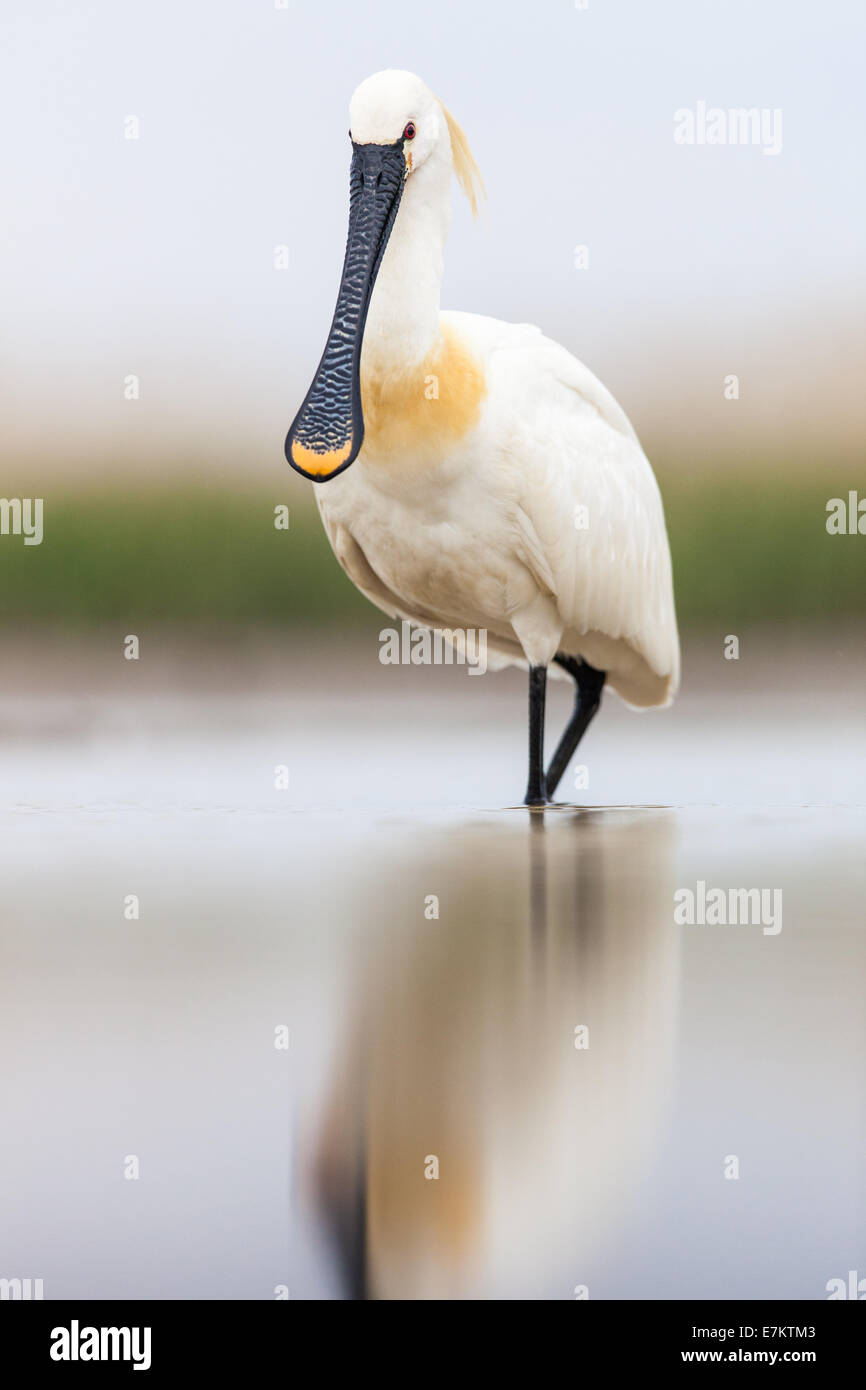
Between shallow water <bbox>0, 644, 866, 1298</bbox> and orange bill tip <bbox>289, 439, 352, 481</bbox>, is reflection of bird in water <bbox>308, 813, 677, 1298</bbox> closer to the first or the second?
shallow water <bbox>0, 644, 866, 1298</bbox>

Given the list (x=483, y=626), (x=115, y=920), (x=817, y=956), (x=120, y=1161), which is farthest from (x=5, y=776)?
(x=120, y=1161)

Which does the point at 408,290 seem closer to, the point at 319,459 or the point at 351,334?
the point at 351,334

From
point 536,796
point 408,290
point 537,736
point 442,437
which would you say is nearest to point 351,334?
point 408,290

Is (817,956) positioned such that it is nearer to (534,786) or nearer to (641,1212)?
(641,1212)

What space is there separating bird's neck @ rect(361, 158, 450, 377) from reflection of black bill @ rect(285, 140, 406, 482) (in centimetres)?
4

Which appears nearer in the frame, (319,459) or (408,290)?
(319,459)

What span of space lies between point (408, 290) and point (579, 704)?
1871 millimetres

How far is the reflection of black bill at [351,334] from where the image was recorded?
5508mm

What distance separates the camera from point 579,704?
6910 millimetres

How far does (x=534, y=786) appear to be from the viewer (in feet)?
20.5

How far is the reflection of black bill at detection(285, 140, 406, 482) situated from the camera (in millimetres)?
5508

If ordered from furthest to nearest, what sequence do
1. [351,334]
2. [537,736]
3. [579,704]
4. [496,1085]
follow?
[579,704]
[537,736]
[351,334]
[496,1085]

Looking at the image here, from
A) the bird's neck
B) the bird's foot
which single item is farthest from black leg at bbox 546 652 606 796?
the bird's neck

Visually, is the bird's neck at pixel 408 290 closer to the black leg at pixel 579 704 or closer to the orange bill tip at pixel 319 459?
the orange bill tip at pixel 319 459
